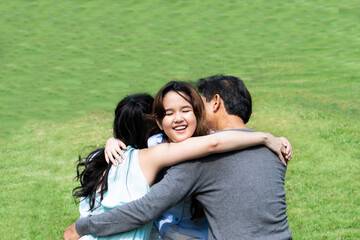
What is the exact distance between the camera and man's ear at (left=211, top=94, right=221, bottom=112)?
3.97 m

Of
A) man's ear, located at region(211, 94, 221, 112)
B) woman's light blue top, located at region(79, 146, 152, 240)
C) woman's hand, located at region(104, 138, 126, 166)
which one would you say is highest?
man's ear, located at region(211, 94, 221, 112)

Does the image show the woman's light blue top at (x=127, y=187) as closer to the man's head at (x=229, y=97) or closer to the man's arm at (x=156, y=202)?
the man's arm at (x=156, y=202)

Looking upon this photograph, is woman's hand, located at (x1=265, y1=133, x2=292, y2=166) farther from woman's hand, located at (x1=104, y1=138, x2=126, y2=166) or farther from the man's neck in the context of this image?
woman's hand, located at (x1=104, y1=138, x2=126, y2=166)

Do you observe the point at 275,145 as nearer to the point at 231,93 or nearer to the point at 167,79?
the point at 231,93

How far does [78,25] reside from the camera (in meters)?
23.4

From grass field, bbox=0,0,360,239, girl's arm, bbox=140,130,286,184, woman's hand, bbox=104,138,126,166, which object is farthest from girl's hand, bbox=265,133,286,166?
grass field, bbox=0,0,360,239

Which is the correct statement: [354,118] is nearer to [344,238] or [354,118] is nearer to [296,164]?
[296,164]

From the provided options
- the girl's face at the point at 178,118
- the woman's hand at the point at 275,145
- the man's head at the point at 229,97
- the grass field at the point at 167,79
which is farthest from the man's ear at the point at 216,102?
the grass field at the point at 167,79

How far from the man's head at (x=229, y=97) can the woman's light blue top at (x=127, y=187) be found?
0.74 m

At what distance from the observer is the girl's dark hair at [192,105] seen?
368 cm

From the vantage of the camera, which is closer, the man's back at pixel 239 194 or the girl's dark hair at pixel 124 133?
the man's back at pixel 239 194

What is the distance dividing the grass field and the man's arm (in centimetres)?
390

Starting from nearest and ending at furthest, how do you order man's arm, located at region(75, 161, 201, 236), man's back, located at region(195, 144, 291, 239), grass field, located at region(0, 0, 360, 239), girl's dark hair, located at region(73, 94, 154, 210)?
man's arm, located at region(75, 161, 201, 236) → man's back, located at region(195, 144, 291, 239) → girl's dark hair, located at region(73, 94, 154, 210) → grass field, located at region(0, 0, 360, 239)

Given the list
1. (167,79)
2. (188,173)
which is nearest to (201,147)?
(188,173)
